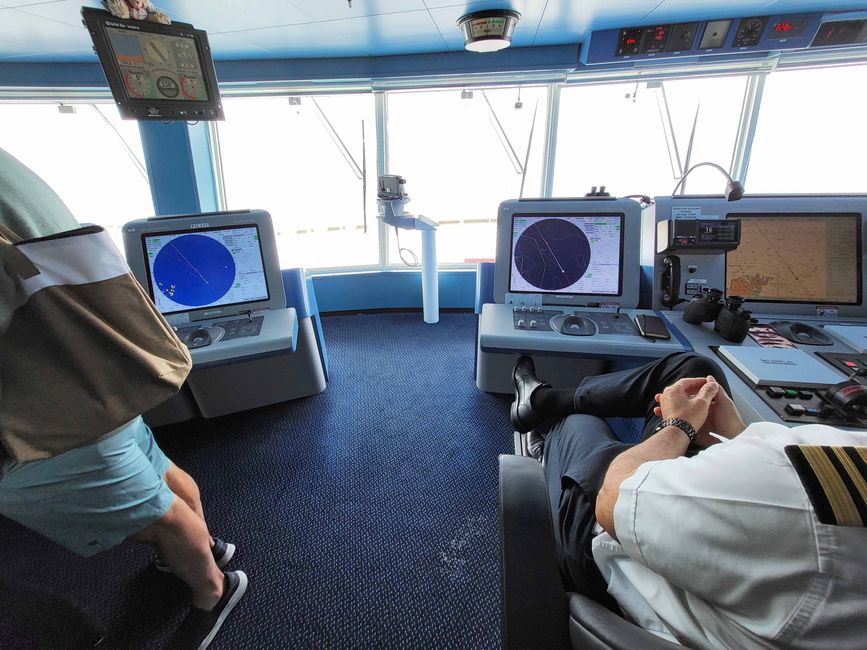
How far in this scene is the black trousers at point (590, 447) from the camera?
2.69 ft

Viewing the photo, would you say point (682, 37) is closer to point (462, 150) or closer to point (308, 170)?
point (462, 150)

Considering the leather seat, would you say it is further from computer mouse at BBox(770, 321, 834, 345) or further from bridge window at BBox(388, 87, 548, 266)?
bridge window at BBox(388, 87, 548, 266)

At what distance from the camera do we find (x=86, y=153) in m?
3.20

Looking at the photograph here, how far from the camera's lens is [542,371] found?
1.96 m

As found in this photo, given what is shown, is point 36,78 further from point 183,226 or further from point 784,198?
point 784,198

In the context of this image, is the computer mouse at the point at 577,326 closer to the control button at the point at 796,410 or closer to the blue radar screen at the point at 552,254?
the blue radar screen at the point at 552,254

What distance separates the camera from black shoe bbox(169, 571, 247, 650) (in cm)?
110

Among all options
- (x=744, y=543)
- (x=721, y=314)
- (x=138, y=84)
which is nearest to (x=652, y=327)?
(x=721, y=314)

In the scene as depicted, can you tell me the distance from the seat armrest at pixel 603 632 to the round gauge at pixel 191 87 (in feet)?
8.26

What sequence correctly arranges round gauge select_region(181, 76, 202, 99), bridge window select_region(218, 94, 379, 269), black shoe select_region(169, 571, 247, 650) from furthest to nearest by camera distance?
bridge window select_region(218, 94, 379, 269) → round gauge select_region(181, 76, 202, 99) → black shoe select_region(169, 571, 247, 650)

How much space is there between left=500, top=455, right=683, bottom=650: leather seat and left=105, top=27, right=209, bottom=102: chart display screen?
2.34 meters

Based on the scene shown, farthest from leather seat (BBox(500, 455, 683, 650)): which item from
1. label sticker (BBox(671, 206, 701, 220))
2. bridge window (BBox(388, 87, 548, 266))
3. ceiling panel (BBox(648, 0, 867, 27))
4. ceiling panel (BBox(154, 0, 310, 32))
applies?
ceiling panel (BBox(648, 0, 867, 27))


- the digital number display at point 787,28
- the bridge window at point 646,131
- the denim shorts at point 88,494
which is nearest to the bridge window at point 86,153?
the denim shorts at point 88,494

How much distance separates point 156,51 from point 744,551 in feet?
8.53
